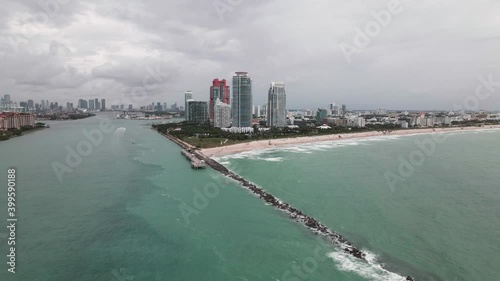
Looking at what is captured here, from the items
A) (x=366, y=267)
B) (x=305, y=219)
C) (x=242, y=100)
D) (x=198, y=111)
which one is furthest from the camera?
(x=198, y=111)

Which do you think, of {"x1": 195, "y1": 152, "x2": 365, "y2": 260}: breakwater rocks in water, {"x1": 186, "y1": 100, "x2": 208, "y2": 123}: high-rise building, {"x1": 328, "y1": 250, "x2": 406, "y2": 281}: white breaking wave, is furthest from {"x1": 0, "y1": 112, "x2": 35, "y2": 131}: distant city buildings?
{"x1": 328, "y1": 250, "x2": 406, "y2": 281}: white breaking wave

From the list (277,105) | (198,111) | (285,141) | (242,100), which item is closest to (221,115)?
(242,100)

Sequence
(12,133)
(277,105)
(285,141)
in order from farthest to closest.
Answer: (277,105), (12,133), (285,141)

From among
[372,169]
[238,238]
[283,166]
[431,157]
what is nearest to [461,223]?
[238,238]

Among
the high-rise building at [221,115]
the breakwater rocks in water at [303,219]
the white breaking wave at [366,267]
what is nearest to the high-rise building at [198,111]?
the high-rise building at [221,115]

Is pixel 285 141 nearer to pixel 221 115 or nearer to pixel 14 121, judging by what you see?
pixel 221 115

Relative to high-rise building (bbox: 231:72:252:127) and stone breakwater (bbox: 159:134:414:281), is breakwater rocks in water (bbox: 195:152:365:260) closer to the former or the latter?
stone breakwater (bbox: 159:134:414:281)

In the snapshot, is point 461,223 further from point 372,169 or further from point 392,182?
point 372,169
